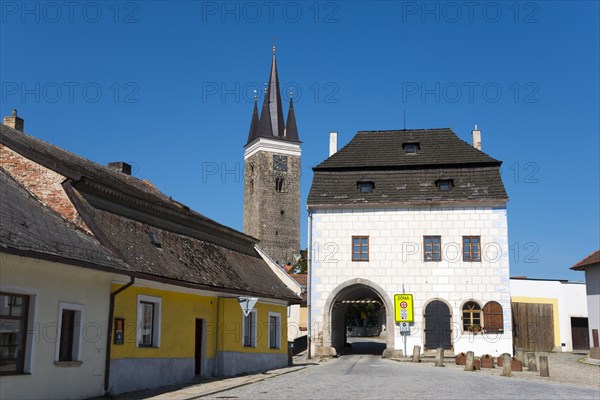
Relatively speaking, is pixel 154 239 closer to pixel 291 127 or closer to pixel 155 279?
pixel 155 279

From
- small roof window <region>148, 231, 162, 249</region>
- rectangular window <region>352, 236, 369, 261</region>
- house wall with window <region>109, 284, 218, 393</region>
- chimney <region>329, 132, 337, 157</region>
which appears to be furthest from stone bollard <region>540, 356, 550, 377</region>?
chimney <region>329, 132, 337, 157</region>

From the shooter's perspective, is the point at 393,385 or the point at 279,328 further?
the point at 279,328

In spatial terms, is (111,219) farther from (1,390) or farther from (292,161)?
(292,161)

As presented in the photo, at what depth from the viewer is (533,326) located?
38.9 meters

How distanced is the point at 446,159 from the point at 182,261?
2100 centimetres

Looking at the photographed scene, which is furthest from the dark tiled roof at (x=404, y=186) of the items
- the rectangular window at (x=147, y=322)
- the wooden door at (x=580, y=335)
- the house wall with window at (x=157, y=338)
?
the rectangular window at (x=147, y=322)

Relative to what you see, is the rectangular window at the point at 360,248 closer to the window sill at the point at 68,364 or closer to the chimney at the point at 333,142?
the chimney at the point at 333,142

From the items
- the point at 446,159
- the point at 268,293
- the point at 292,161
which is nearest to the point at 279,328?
the point at 268,293

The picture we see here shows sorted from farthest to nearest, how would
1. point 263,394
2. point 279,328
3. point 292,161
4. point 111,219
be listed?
point 292,161 < point 279,328 < point 111,219 < point 263,394

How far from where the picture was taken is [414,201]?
120ft

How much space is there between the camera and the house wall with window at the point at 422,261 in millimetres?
35375

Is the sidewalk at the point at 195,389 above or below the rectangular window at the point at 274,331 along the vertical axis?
below

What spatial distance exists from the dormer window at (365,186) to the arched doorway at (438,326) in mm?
6751

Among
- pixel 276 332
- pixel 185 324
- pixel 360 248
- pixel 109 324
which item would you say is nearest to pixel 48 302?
pixel 109 324
